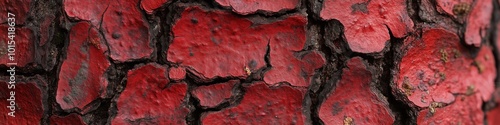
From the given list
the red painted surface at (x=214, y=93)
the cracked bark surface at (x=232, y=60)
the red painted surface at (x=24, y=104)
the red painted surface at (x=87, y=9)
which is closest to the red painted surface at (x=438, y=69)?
the cracked bark surface at (x=232, y=60)

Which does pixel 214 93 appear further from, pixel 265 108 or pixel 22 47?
pixel 22 47

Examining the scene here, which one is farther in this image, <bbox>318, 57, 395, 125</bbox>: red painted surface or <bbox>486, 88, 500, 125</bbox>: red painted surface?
<bbox>318, 57, 395, 125</bbox>: red painted surface

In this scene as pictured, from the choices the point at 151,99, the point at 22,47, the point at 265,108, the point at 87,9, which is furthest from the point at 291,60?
the point at 22,47

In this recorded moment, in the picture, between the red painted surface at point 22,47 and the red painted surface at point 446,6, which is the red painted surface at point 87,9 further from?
the red painted surface at point 446,6

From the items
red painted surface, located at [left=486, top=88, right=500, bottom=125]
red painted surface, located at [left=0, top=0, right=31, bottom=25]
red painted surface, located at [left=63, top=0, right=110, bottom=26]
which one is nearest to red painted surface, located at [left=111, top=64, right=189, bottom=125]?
red painted surface, located at [left=63, top=0, right=110, bottom=26]

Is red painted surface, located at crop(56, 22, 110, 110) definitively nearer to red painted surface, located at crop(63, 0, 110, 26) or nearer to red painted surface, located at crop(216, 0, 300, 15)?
red painted surface, located at crop(63, 0, 110, 26)
